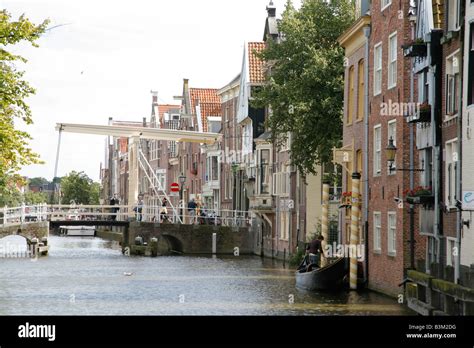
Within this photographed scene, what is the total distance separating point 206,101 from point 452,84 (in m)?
63.4

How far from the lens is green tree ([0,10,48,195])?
30.4 m

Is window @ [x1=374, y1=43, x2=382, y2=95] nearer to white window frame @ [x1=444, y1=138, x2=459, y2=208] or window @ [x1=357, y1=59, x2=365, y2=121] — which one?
window @ [x1=357, y1=59, x2=365, y2=121]

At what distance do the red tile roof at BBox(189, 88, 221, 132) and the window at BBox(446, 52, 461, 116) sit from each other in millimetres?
59093

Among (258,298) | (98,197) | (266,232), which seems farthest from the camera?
(98,197)

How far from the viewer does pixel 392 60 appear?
114 ft

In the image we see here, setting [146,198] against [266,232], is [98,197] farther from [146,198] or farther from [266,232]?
[266,232]

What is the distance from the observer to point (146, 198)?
114500 millimetres

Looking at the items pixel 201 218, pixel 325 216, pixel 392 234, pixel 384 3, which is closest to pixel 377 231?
pixel 392 234

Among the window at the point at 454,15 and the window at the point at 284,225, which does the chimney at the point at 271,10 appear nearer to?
the window at the point at 284,225

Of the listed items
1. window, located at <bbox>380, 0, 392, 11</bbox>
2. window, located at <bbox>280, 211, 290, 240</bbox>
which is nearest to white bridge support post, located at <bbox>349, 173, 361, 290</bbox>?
window, located at <bbox>380, 0, 392, 11</bbox>

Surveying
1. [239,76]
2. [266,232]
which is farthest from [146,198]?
[266,232]

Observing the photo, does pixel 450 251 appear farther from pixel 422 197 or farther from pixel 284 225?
pixel 284 225

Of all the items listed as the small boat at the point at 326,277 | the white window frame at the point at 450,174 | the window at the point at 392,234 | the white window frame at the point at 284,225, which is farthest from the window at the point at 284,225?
the white window frame at the point at 450,174
